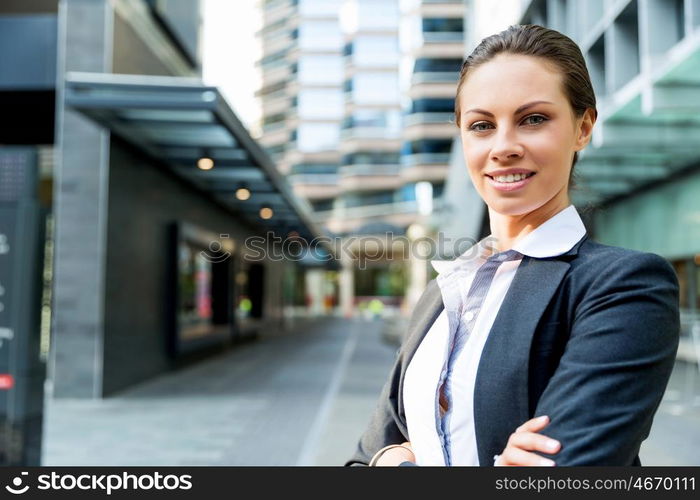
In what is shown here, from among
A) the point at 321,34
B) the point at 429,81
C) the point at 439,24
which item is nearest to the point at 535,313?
the point at 429,81

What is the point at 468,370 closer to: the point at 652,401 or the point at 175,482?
the point at 652,401

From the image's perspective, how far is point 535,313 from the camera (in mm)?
916

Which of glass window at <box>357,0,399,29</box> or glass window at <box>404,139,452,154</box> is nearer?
glass window at <box>357,0,399,29</box>

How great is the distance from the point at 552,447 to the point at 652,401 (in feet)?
0.42

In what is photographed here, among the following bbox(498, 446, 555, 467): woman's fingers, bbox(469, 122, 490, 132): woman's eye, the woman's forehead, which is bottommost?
bbox(498, 446, 555, 467): woman's fingers

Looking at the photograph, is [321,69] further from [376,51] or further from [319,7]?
[319,7]

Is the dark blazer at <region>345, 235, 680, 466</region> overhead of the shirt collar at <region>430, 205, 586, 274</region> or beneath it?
beneath

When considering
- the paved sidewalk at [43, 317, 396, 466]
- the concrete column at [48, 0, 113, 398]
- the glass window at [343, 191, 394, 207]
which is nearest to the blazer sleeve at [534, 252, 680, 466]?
the paved sidewalk at [43, 317, 396, 466]

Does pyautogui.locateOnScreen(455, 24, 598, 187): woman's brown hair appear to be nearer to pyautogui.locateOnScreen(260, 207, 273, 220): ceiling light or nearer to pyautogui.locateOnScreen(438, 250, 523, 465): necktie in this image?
pyautogui.locateOnScreen(438, 250, 523, 465): necktie

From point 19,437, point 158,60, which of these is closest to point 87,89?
point 158,60

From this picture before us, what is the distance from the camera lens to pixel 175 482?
1023 millimetres

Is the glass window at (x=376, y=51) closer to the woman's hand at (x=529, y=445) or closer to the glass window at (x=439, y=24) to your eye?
the glass window at (x=439, y=24)

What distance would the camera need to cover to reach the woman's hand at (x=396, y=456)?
42.6 inches

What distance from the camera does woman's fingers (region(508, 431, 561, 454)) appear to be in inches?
33.0
